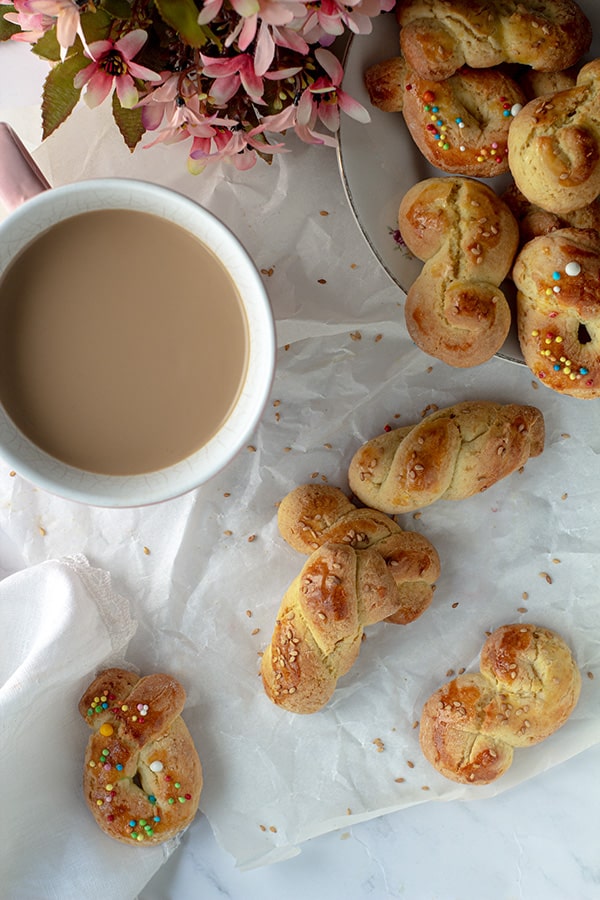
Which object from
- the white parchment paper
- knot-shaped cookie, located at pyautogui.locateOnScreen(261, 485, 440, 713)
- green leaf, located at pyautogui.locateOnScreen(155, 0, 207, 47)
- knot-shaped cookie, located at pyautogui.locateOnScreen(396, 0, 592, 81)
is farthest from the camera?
the white parchment paper

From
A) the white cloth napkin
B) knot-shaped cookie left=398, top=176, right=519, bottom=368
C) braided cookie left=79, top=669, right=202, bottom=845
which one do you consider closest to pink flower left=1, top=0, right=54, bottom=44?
knot-shaped cookie left=398, top=176, right=519, bottom=368

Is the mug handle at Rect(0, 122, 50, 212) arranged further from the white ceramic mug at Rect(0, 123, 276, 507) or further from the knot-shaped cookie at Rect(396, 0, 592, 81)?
the knot-shaped cookie at Rect(396, 0, 592, 81)

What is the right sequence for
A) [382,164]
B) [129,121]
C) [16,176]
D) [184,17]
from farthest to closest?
[382,164], [129,121], [16,176], [184,17]

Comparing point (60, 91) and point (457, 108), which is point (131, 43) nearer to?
point (60, 91)

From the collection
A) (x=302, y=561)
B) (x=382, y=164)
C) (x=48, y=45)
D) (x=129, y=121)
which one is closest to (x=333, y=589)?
(x=302, y=561)

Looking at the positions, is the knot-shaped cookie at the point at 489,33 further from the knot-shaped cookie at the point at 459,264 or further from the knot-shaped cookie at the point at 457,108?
the knot-shaped cookie at the point at 459,264
